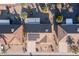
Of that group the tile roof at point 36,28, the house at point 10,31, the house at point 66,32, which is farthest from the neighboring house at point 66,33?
the house at point 10,31

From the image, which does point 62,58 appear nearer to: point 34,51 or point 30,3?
point 34,51

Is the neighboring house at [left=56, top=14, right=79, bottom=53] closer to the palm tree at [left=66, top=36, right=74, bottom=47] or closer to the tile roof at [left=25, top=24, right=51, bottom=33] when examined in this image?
the palm tree at [left=66, top=36, right=74, bottom=47]

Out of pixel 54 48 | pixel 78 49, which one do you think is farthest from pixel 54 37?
pixel 78 49

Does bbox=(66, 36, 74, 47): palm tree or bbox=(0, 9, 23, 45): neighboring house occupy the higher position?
bbox=(0, 9, 23, 45): neighboring house

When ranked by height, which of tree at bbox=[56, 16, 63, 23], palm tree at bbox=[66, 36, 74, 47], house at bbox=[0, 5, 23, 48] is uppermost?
tree at bbox=[56, 16, 63, 23]

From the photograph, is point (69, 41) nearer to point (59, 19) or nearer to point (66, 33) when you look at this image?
point (66, 33)

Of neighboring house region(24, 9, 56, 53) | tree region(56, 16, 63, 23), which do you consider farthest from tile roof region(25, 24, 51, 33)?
tree region(56, 16, 63, 23)

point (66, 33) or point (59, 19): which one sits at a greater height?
point (59, 19)

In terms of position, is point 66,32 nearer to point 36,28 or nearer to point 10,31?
point 36,28

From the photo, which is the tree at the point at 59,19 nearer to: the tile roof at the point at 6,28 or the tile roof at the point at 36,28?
the tile roof at the point at 36,28

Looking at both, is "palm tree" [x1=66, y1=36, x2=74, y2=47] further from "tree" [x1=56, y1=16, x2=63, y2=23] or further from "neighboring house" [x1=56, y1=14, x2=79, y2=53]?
"tree" [x1=56, y1=16, x2=63, y2=23]

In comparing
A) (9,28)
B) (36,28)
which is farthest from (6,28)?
(36,28)

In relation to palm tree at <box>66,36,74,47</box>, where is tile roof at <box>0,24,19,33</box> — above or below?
above
